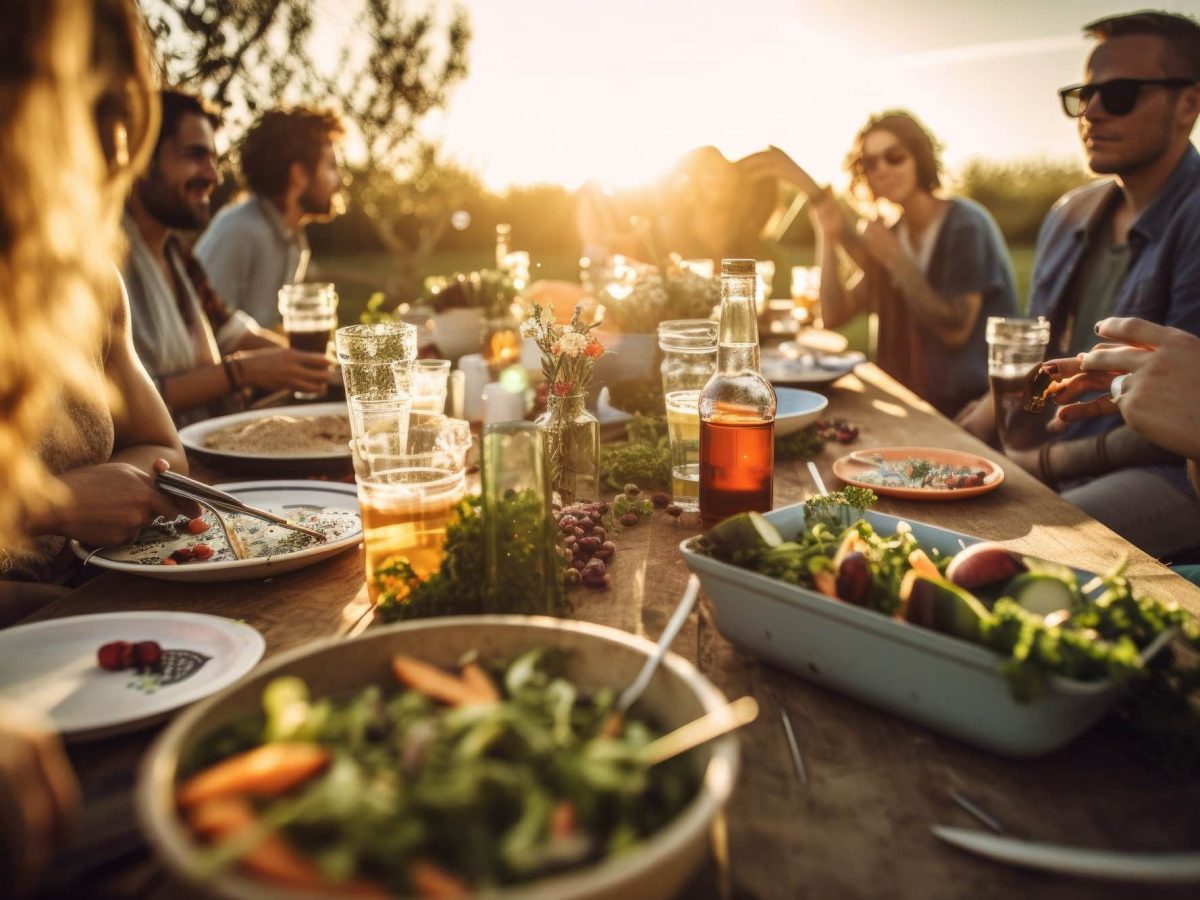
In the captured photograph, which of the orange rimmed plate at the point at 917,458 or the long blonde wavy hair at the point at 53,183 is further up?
the long blonde wavy hair at the point at 53,183

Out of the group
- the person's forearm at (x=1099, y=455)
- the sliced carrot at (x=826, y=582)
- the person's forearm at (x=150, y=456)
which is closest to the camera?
the sliced carrot at (x=826, y=582)

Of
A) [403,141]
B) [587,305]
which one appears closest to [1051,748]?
[587,305]

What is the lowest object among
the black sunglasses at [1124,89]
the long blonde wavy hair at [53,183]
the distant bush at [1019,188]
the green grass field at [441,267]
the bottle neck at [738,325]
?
the green grass field at [441,267]

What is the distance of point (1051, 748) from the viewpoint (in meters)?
1.05

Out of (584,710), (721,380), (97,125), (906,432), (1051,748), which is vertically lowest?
(906,432)

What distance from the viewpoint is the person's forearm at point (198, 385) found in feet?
11.8

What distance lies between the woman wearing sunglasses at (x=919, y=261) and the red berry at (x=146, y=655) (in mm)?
4443

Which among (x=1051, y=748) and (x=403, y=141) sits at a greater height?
(x=403, y=141)

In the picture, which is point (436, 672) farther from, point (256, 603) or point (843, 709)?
point (256, 603)

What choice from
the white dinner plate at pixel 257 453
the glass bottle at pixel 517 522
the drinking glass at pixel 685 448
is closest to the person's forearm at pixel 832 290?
the white dinner plate at pixel 257 453

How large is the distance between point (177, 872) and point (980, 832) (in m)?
0.80

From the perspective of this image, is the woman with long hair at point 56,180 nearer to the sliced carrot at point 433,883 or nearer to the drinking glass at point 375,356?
the sliced carrot at point 433,883

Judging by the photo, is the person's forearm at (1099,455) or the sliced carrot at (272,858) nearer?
the sliced carrot at (272,858)

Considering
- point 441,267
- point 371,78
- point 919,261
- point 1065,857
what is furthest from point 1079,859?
point 441,267
